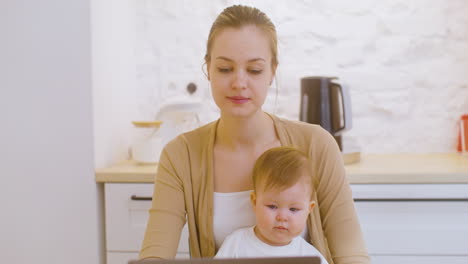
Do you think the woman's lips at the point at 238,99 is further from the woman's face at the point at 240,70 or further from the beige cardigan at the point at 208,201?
the beige cardigan at the point at 208,201

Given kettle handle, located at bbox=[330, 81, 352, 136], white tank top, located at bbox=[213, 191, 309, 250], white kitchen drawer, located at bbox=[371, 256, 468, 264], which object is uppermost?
kettle handle, located at bbox=[330, 81, 352, 136]

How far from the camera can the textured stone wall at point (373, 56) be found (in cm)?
233

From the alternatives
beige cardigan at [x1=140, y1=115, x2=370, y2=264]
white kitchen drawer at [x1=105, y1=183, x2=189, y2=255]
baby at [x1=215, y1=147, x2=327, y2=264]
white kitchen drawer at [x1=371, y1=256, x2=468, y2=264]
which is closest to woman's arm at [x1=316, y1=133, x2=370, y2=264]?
beige cardigan at [x1=140, y1=115, x2=370, y2=264]

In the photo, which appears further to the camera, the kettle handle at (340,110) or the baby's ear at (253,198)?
the kettle handle at (340,110)

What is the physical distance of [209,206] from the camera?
1455 mm

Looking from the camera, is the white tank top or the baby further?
the white tank top

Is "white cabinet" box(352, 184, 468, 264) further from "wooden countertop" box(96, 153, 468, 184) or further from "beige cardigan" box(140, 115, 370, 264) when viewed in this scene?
"beige cardigan" box(140, 115, 370, 264)

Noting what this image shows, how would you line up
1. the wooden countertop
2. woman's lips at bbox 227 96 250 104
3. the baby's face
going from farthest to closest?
the wooden countertop < woman's lips at bbox 227 96 250 104 < the baby's face

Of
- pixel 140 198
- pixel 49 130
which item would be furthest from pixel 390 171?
pixel 49 130

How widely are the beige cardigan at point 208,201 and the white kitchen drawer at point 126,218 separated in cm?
49

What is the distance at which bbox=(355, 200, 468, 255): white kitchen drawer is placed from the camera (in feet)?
6.09

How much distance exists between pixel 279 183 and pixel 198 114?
47.2 inches

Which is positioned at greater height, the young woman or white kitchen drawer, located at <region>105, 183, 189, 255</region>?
the young woman

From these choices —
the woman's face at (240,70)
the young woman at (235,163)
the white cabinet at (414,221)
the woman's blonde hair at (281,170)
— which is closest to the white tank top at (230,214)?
the young woman at (235,163)
